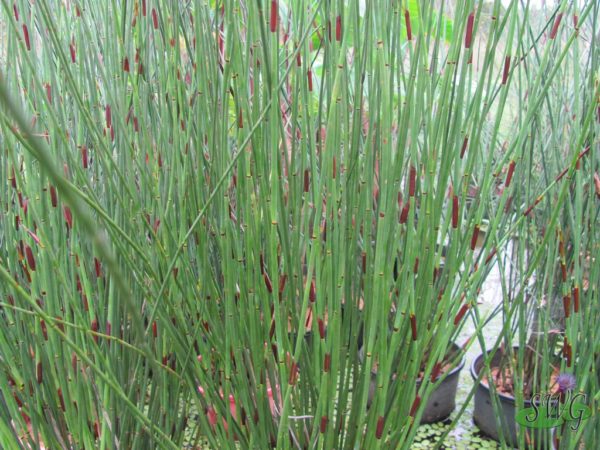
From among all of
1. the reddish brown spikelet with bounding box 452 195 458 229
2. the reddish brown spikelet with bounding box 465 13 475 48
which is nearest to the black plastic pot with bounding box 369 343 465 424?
the reddish brown spikelet with bounding box 452 195 458 229

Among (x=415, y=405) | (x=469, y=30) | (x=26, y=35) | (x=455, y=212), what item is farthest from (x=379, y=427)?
(x=26, y=35)

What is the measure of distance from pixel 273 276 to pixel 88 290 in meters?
0.33

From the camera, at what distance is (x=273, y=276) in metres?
0.73

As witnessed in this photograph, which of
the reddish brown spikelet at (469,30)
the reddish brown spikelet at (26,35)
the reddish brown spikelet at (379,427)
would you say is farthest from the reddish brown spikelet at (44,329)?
the reddish brown spikelet at (469,30)

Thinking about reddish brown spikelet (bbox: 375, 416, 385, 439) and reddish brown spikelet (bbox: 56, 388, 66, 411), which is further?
reddish brown spikelet (bbox: 56, 388, 66, 411)

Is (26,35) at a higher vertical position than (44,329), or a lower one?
higher

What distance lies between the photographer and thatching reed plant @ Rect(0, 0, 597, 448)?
709 millimetres

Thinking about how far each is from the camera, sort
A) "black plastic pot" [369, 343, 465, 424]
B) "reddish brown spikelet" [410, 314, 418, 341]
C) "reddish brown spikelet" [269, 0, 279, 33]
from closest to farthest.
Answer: "reddish brown spikelet" [269, 0, 279, 33]
"reddish brown spikelet" [410, 314, 418, 341]
"black plastic pot" [369, 343, 465, 424]

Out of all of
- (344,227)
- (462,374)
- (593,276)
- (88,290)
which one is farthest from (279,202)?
(462,374)

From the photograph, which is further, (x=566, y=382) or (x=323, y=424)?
(x=566, y=382)

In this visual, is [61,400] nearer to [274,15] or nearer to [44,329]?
[44,329]

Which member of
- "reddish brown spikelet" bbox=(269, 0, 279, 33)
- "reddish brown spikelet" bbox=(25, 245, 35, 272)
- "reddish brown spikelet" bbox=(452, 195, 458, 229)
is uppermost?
"reddish brown spikelet" bbox=(269, 0, 279, 33)

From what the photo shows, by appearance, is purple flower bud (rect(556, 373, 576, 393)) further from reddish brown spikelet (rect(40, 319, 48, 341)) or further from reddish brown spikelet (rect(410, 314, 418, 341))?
reddish brown spikelet (rect(40, 319, 48, 341))

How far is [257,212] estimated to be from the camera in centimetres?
79
